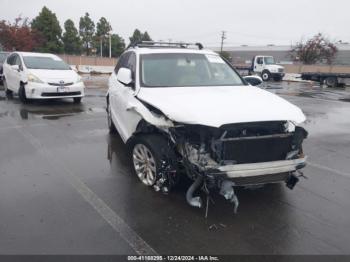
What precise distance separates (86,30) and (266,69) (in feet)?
170

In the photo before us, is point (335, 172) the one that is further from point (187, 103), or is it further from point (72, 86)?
point (72, 86)

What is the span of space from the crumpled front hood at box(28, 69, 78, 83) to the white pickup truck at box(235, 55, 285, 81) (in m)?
23.4

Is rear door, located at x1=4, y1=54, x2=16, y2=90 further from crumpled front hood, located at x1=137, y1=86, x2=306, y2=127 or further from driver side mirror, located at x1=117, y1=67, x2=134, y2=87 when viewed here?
crumpled front hood, located at x1=137, y1=86, x2=306, y2=127

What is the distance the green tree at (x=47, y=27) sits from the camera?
2007 inches

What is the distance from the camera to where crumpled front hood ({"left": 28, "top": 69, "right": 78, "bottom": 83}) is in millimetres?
10209

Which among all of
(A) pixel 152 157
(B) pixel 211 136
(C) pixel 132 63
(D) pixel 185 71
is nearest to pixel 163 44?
(C) pixel 132 63

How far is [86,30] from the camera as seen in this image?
234 ft

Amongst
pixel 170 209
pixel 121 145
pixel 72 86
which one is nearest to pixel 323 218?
pixel 170 209

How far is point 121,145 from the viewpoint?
21.0ft

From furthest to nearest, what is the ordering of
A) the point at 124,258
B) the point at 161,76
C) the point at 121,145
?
the point at 121,145, the point at 161,76, the point at 124,258

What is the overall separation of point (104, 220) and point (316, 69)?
132 ft

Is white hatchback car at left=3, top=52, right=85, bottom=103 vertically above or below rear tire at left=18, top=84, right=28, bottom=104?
above

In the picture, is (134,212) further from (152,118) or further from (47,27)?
(47,27)

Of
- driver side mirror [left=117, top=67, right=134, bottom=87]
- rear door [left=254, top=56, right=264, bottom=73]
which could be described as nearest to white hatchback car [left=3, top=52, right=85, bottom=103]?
driver side mirror [left=117, top=67, right=134, bottom=87]
